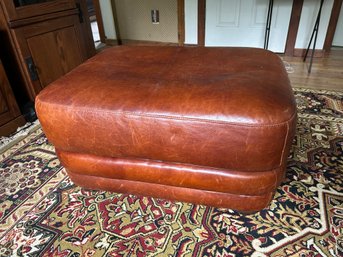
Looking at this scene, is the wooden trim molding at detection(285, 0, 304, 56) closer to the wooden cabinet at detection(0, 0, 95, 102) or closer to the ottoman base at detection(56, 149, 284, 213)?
the wooden cabinet at detection(0, 0, 95, 102)

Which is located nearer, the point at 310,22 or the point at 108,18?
the point at 310,22

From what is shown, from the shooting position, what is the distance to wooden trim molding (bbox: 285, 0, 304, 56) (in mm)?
2443

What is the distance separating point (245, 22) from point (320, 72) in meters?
0.97

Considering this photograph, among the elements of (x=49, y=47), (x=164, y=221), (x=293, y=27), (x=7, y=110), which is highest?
(x=49, y=47)

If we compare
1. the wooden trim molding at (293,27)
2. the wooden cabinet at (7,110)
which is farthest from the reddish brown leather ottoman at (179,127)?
the wooden trim molding at (293,27)

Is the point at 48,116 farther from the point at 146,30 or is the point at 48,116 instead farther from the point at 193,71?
the point at 146,30

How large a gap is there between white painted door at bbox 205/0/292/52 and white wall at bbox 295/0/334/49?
14 centimetres

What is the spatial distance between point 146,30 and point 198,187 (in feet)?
9.88

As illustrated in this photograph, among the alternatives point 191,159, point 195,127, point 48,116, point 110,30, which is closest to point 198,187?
point 191,159

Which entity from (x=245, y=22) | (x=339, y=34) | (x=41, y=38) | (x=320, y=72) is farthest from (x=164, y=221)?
(x=339, y=34)

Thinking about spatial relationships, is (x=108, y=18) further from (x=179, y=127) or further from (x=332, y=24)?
(x=179, y=127)

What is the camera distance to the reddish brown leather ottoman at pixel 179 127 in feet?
2.39

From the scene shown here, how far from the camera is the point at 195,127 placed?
29.1 inches

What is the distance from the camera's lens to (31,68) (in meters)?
1.62
